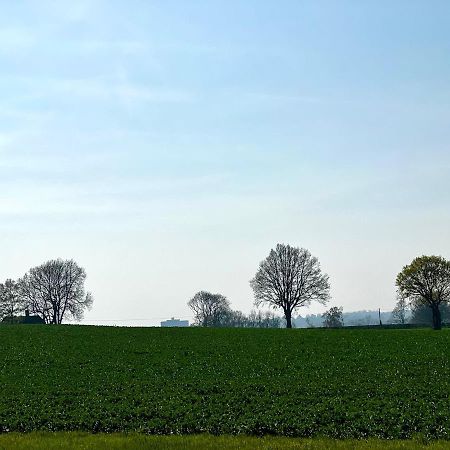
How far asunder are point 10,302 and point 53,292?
868cm

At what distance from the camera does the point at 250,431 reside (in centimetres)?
2228

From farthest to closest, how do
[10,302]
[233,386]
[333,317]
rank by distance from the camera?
[333,317]
[10,302]
[233,386]

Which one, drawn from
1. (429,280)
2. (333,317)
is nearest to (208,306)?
(333,317)

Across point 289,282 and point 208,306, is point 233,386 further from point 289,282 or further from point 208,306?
point 208,306

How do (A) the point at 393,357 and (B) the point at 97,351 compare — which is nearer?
(A) the point at 393,357

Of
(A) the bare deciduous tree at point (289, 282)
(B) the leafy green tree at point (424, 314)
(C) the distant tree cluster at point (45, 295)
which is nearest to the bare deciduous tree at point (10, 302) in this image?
(C) the distant tree cluster at point (45, 295)

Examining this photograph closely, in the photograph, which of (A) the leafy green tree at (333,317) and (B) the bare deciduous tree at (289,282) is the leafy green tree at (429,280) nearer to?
(B) the bare deciduous tree at (289,282)

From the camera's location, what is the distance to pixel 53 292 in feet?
374

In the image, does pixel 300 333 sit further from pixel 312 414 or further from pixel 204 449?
pixel 204 449

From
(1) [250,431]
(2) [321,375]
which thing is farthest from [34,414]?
(2) [321,375]

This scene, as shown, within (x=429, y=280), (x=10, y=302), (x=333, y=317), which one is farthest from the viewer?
(x=333, y=317)

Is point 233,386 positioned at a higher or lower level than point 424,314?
lower

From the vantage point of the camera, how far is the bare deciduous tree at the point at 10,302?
112250mm

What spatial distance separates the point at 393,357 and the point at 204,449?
82.4ft
